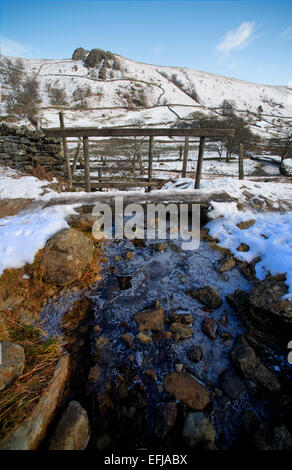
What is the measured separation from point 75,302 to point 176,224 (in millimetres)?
2521

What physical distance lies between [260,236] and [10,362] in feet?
12.7

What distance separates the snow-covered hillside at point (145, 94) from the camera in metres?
33.2

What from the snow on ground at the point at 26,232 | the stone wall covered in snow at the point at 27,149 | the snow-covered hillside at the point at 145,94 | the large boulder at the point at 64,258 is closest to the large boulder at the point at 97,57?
the snow-covered hillside at the point at 145,94

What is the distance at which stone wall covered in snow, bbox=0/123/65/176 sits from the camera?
279 inches

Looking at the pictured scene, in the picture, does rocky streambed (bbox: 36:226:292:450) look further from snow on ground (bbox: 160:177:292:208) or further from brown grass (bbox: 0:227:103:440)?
snow on ground (bbox: 160:177:292:208)

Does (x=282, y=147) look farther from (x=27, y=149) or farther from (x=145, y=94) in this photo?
(x=145, y=94)

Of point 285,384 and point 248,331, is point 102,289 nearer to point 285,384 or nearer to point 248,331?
point 248,331

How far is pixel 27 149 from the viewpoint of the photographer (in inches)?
290

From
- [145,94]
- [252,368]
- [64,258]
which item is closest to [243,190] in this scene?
[252,368]

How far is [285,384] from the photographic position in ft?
6.21

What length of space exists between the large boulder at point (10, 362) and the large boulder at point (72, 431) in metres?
0.52

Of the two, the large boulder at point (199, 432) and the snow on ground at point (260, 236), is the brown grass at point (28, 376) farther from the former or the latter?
the snow on ground at point (260, 236)

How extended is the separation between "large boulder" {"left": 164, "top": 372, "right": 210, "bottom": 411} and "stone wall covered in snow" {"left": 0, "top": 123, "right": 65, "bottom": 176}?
7.82 metres
